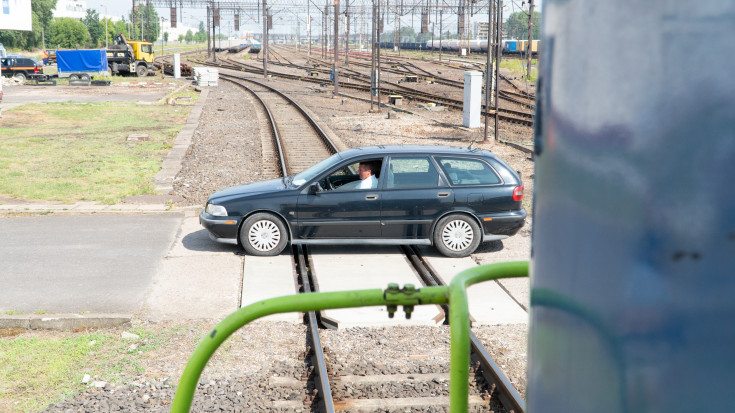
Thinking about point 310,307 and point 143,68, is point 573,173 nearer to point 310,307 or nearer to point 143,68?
point 310,307

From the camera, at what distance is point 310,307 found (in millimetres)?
1792

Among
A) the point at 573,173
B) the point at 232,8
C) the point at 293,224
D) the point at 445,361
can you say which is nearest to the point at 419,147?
the point at 293,224

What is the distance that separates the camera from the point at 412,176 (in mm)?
10039

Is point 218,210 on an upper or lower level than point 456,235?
upper

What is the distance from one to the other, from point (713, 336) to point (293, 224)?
914 centimetres

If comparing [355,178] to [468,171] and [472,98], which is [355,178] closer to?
[468,171]

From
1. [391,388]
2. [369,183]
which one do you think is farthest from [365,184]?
[391,388]

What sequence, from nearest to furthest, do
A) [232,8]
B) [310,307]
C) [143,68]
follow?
[310,307] → [143,68] → [232,8]

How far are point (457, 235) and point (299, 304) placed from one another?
831 centimetres

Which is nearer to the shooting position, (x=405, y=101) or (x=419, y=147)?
(x=419, y=147)

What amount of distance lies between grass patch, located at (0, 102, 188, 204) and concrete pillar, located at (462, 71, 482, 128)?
9.41 metres

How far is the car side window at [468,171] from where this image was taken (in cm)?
1003

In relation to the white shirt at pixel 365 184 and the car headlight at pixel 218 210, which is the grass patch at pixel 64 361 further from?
the white shirt at pixel 365 184

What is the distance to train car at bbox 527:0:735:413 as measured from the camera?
937 mm
